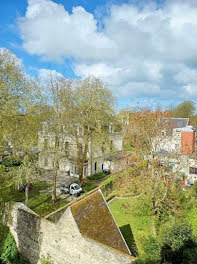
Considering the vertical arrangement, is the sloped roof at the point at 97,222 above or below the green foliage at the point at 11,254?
above

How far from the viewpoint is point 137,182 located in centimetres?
1617

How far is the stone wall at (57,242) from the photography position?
327 inches

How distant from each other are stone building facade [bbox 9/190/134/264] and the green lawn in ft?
11.7

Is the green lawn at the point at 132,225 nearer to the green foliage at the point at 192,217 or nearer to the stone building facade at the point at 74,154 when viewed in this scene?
the green foliage at the point at 192,217

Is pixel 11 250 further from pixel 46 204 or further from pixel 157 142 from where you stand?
pixel 157 142

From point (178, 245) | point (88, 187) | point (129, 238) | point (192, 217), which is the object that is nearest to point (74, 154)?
point (88, 187)

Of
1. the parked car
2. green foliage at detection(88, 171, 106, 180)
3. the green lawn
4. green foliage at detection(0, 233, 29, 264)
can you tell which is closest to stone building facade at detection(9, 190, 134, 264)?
green foliage at detection(0, 233, 29, 264)

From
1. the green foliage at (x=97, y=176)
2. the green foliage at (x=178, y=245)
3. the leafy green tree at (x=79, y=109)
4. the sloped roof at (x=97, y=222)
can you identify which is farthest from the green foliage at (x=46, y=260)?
the green foliage at (x=97, y=176)

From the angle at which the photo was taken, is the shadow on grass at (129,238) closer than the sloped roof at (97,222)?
No

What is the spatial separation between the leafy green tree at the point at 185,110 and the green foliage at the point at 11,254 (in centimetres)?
6334

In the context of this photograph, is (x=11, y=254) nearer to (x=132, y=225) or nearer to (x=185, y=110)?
(x=132, y=225)

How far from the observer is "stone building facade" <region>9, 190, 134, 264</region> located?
845 centimetres

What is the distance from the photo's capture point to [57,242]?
9945 mm

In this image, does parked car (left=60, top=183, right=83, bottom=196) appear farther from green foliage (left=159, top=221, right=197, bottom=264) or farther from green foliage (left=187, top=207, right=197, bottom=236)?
green foliage (left=159, top=221, right=197, bottom=264)
